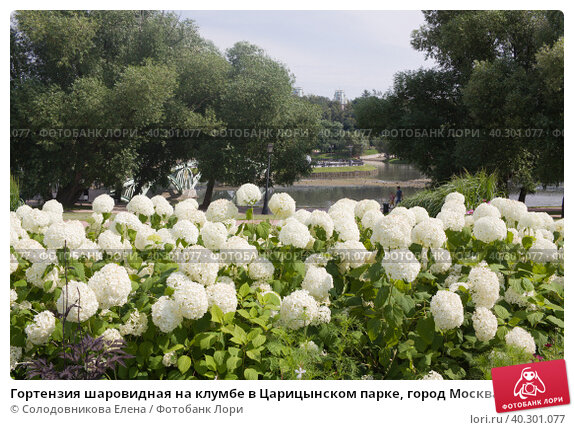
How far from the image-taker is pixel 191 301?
264cm

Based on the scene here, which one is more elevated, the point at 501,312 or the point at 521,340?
the point at 501,312

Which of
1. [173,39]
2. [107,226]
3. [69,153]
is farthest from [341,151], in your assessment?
[107,226]

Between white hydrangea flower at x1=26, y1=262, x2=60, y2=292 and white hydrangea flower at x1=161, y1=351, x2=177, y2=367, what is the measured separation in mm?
871

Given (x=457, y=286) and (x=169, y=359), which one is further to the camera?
(x=457, y=286)

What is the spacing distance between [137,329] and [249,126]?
22.8 metres

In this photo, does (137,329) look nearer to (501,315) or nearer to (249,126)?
(501,315)

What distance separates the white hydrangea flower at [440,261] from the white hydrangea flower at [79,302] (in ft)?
7.30

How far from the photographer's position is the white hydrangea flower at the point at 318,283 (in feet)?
10.2

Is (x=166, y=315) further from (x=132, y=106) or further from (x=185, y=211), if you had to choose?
(x=132, y=106)

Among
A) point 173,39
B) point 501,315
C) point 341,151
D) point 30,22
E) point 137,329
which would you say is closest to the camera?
point 137,329

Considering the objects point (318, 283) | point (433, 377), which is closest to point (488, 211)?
point (433, 377)

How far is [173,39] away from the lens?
26.9m

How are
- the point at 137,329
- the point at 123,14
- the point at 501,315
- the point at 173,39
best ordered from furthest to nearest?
the point at 173,39 → the point at 123,14 → the point at 501,315 → the point at 137,329

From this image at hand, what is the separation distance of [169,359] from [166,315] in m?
0.28
